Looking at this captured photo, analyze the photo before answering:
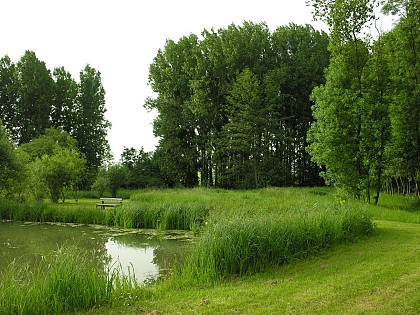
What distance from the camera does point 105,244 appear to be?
550 inches

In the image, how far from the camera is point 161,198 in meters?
22.3

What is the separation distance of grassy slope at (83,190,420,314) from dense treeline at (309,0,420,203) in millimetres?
9334

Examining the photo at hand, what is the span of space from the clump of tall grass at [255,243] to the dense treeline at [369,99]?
8548mm

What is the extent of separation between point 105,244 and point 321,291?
928 cm

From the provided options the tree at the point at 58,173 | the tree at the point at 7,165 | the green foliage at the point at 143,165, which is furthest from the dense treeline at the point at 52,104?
the tree at the point at 7,165

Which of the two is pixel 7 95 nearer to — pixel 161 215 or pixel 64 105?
pixel 64 105

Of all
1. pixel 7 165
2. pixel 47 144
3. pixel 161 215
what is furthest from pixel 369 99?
pixel 47 144

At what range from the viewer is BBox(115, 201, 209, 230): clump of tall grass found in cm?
1675

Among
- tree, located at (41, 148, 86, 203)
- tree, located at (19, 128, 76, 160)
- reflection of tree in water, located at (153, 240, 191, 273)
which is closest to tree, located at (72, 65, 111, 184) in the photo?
tree, located at (19, 128, 76, 160)

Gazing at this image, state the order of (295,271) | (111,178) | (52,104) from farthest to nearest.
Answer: (52,104) → (111,178) → (295,271)

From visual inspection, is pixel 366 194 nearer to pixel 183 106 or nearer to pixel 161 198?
pixel 161 198

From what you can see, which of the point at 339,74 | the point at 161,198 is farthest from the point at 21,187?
the point at 339,74

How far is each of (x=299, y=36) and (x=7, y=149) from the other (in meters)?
29.3

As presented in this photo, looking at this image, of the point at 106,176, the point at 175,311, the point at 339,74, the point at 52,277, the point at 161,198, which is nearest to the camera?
the point at 175,311
